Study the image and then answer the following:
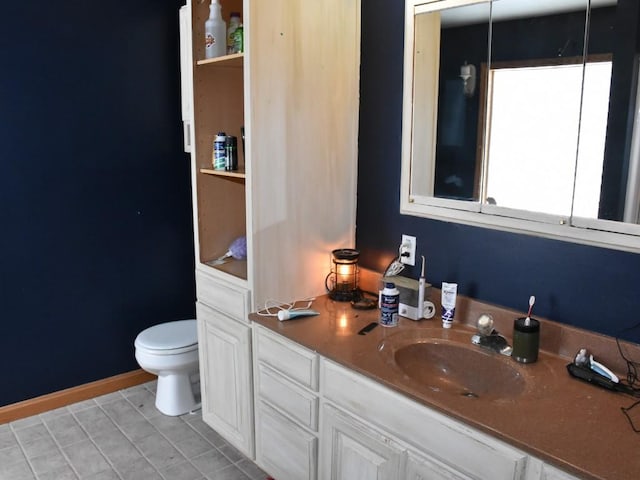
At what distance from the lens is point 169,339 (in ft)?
9.12

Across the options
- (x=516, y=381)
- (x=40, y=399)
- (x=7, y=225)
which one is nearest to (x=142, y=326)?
(x=40, y=399)

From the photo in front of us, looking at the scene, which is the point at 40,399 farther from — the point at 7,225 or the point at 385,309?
the point at 385,309

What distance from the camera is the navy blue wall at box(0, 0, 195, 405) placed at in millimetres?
2629

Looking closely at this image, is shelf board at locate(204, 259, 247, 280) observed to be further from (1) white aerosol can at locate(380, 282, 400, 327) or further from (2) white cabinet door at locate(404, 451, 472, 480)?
(2) white cabinet door at locate(404, 451, 472, 480)

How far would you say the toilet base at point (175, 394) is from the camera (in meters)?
2.82

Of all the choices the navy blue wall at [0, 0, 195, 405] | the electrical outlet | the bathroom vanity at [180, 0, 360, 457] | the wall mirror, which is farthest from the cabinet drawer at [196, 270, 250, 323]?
the navy blue wall at [0, 0, 195, 405]

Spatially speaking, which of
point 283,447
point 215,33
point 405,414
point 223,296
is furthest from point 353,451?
point 215,33

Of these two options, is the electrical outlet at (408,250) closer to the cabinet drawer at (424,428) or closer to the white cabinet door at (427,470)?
the cabinet drawer at (424,428)

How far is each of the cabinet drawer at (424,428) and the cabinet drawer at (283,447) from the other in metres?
0.25

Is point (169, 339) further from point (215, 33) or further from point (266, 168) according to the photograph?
point (215, 33)

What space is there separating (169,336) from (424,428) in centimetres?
173

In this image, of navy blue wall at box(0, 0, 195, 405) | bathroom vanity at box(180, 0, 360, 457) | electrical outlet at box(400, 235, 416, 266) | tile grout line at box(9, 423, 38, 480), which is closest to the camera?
bathroom vanity at box(180, 0, 360, 457)

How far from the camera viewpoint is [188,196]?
3.20 metres

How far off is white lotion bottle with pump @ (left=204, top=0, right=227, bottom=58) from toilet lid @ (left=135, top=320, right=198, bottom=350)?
1.39m
